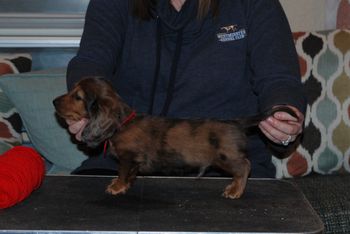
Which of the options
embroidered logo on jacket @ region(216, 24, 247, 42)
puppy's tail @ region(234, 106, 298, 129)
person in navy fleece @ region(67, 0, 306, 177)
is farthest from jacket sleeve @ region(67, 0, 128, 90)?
puppy's tail @ region(234, 106, 298, 129)

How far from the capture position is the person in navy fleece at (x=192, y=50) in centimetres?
167

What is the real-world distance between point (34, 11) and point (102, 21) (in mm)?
1107

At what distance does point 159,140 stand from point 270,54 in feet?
A: 1.52

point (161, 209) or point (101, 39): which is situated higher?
point (101, 39)

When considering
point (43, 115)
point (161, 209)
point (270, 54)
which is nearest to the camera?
point (161, 209)

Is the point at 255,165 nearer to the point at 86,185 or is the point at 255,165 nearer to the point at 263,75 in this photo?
the point at 263,75

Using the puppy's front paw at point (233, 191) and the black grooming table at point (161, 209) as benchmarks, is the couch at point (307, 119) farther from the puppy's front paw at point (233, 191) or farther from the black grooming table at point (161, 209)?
the puppy's front paw at point (233, 191)

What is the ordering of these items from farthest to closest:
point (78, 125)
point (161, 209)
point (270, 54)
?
point (270, 54), point (78, 125), point (161, 209)

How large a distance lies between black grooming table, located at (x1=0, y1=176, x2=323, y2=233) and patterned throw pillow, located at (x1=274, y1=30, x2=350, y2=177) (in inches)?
29.5

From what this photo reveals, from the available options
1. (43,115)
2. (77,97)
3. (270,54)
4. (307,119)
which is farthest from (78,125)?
(307,119)

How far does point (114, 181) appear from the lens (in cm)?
135

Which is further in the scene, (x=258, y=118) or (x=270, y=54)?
(x=270, y=54)

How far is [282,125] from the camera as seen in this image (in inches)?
54.5

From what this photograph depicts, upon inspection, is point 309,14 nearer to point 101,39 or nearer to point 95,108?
point 101,39
